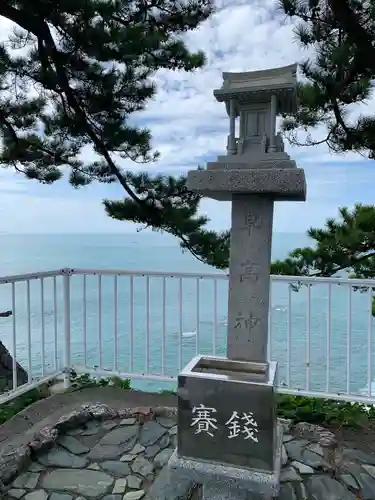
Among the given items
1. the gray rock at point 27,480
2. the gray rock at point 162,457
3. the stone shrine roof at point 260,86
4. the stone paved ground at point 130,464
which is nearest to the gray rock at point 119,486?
the stone paved ground at point 130,464

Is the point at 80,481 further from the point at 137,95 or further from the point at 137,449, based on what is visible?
the point at 137,95

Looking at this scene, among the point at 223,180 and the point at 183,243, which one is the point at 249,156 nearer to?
the point at 223,180

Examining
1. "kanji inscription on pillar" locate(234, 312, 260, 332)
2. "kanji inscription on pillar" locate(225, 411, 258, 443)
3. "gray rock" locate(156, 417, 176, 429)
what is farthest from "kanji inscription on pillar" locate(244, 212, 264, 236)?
"gray rock" locate(156, 417, 176, 429)

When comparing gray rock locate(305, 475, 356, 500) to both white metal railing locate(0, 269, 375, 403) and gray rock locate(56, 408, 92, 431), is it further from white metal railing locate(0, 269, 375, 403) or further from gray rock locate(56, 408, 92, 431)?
gray rock locate(56, 408, 92, 431)

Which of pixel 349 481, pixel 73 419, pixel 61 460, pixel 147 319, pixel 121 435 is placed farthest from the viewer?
pixel 147 319

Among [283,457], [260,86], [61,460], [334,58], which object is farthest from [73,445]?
[334,58]

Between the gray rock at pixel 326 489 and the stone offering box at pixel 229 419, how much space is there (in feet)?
1.06

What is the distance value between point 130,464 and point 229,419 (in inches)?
33.0

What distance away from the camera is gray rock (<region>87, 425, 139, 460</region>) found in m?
2.56

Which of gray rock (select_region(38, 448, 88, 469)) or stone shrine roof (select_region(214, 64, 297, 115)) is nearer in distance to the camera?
stone shrine roof (select_region(214, 64, 297, 115))

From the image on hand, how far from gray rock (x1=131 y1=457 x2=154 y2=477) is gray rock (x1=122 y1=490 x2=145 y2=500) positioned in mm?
147

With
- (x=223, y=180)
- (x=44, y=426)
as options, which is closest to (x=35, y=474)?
(x=44, y=426)

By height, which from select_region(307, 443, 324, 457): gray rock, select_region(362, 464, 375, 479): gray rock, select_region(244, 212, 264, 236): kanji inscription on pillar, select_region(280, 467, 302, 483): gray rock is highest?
select_region(244, 212, 264, 236): kanji inscription on pillar

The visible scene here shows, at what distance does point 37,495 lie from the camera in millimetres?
2188
